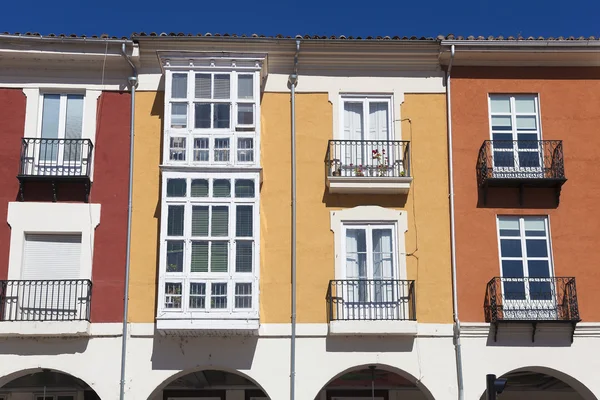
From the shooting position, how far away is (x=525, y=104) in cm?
2094

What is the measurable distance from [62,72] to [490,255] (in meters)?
10.4

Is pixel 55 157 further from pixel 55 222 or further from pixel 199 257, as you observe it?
pixel 199 257

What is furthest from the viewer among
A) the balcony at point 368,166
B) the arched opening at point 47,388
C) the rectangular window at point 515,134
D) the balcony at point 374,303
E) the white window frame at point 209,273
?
the arched opening at point 47,388

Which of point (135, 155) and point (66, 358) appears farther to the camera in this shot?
point (135, 155)

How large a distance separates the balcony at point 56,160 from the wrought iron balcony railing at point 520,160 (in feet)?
28.7

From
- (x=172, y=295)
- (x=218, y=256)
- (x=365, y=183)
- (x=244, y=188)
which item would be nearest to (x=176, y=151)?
(x=244, y=188)

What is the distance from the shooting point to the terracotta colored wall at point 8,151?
766 inches

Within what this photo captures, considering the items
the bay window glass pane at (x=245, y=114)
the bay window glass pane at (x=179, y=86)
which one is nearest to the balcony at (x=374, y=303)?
the bay window glass pane at (x=245, y=114)

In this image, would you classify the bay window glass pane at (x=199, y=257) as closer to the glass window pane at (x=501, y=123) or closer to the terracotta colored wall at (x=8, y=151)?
the terracotta colored wall at (x=8, y=151)

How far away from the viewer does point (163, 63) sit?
20.1m

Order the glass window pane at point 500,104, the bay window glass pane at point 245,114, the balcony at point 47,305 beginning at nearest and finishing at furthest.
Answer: the balcony at point 47,305 → the bay window glass pane at point 245,114 → the glass window pane at point 500,104

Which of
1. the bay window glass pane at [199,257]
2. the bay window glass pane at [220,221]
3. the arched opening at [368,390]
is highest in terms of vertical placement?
the bay window glass pane at [220,221]

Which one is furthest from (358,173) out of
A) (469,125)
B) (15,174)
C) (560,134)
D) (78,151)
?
(15,174)

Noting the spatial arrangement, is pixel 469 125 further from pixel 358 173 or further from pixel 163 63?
pixel 163 63
